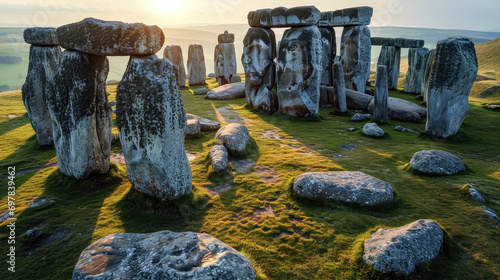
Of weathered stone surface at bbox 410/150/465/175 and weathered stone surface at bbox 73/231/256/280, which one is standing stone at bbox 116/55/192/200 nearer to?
weathered stone surface at bbox 73/231/256/280

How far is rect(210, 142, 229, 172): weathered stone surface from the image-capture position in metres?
6.19

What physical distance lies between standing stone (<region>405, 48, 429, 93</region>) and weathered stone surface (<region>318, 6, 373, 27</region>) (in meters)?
3.45

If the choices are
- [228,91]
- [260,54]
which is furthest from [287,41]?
[228,91]

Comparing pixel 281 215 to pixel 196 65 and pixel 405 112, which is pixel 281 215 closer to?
pixel 405 112

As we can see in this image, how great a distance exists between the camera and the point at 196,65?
19.1 metres

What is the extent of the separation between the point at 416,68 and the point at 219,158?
44.8 ft

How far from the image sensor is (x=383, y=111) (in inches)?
402

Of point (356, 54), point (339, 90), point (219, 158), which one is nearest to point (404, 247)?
point (219, 158)

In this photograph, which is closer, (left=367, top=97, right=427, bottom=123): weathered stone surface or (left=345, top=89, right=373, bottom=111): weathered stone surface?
(left=367, top=97, right=427, bottom=123): weathered stone surface

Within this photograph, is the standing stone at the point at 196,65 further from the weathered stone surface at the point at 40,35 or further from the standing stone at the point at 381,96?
the weathered stone surface at the point at 40,35

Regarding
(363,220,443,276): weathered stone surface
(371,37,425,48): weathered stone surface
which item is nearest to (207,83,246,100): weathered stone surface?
(371,37,425,48): weathered stone surface

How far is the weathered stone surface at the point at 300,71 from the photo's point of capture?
10195 mm

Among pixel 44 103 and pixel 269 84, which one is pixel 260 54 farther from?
pixel 44 103

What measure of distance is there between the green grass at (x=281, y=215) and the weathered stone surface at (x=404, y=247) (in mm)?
91
